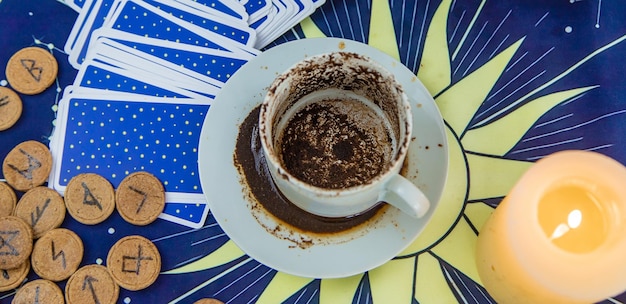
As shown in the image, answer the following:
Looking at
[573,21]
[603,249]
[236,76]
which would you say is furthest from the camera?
[573,21]

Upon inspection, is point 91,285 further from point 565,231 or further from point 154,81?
point 565,231

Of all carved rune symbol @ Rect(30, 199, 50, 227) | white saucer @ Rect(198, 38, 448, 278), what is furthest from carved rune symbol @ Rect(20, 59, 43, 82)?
white saucer @ Rect(198, 38, 448, 278)

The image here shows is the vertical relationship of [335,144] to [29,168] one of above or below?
above

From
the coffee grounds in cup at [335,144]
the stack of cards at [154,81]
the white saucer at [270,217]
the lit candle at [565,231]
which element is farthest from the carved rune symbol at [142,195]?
the lit candle at [565,231]

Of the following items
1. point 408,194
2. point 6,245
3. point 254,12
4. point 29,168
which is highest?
point 254,12

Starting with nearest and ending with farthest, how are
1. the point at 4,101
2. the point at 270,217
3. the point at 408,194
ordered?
the point at 408,194 → the point at 270,217 → the point at 4,101

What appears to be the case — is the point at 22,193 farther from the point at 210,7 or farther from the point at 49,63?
the point at 210,7

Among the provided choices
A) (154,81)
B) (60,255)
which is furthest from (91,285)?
(154,81)

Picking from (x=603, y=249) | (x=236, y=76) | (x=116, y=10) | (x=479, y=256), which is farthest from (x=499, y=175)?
(x=116, y=10)
